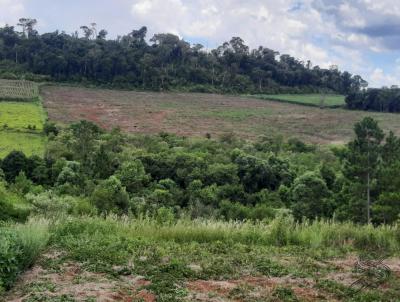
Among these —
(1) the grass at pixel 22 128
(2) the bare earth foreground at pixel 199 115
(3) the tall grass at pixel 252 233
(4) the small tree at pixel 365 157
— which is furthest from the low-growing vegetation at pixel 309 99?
(3) the tall grass at pixel 252 233

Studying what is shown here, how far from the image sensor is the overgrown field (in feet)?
24.9

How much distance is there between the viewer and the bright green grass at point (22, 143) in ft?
146

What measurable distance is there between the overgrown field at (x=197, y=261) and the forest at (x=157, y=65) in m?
92.8

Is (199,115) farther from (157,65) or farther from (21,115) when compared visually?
(157,65)

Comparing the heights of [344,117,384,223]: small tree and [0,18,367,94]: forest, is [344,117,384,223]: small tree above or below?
below

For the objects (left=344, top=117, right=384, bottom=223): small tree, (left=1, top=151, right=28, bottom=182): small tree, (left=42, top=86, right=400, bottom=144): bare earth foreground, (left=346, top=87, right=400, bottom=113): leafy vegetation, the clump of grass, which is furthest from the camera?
(left=346, top=87, right=400, bottom=113): leafy vegetation

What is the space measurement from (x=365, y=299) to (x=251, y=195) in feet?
106

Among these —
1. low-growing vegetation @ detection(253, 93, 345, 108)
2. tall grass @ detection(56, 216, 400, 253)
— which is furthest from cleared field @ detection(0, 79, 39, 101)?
tall grass @ detection(56, 216, 400, 253)

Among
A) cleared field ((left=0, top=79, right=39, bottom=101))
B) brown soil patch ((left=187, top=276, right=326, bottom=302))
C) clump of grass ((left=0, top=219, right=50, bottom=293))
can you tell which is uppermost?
cleared field ((left=0, top=79, right=39, bottom=101))

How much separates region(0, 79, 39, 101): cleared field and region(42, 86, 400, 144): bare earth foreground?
2212 mm

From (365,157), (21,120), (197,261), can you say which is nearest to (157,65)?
(21,120)

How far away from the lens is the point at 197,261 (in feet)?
29.8

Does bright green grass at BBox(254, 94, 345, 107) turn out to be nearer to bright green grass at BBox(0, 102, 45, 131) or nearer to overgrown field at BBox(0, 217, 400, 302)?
bright green grass at BBox(0, 102, 45, 131)

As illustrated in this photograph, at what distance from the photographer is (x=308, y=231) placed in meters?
11.0
